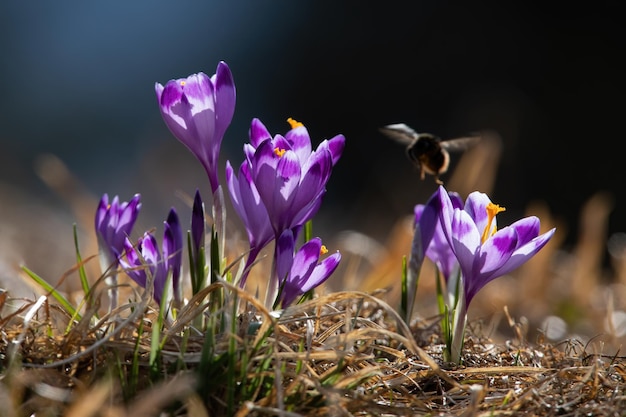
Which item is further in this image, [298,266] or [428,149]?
[428,149]

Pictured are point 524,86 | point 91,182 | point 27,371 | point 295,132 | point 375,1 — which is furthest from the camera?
point 375,1

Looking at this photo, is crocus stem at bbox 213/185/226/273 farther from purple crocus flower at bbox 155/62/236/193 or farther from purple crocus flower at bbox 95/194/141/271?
purple crocus flower at bbox 95/194/141/271

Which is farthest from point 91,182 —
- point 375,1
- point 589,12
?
point 589,12

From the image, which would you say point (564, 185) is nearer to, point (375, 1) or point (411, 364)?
point (375, 1)

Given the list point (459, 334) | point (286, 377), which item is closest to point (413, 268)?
point (459, 334)

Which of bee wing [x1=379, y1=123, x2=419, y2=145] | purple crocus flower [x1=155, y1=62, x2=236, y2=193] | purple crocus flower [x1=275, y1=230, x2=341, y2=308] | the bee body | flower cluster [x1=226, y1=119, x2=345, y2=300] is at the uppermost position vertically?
bee wing [x1=379, y1=123, x2=419, y2=145]

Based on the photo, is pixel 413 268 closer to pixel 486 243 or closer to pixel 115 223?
pixel 486 243

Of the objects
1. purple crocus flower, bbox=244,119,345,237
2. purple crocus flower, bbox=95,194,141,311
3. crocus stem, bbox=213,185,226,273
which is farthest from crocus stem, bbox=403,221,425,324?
purple crocus flower, bbox=95,194,141,311
